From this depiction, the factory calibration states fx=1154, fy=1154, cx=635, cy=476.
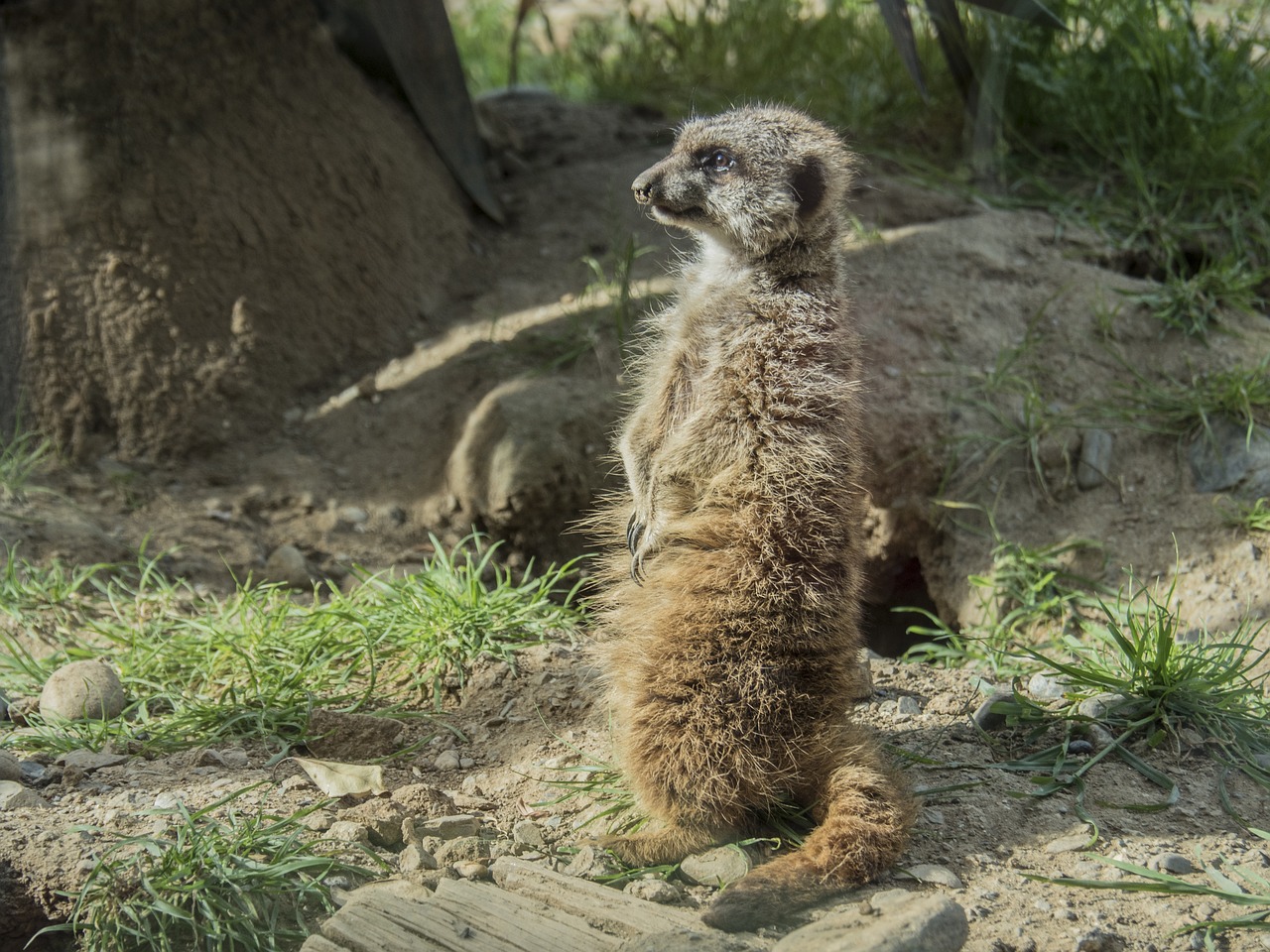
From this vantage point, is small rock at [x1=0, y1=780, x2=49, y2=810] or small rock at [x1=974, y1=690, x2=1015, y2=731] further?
small rock at [x1=974, y1=690, x2=1015, y2=731]

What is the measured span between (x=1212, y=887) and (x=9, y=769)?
257 cm

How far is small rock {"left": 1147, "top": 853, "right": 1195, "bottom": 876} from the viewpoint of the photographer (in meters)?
2.34

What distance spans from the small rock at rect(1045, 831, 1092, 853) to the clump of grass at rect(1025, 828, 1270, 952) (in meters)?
0.05

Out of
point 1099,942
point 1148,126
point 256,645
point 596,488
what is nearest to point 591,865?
point 1099,942

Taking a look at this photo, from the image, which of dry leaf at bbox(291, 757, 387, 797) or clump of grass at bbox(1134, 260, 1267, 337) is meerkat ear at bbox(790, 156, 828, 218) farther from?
clump of grass at bbox(1134, 260, 1267, 337)

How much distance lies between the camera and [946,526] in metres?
3.96

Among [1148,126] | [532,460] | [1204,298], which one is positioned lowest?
[532,460]

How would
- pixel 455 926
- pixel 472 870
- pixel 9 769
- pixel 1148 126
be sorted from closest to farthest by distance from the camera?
1. pixel 455 926
2. pixel 472 870
3. pixel 9 769
4. pixel 1148 126

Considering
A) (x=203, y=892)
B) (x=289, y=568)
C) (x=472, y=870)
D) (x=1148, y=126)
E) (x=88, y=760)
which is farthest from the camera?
(x=1148, y=126)

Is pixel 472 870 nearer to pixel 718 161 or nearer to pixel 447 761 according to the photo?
pixel 447 761

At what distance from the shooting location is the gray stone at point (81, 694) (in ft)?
9.64

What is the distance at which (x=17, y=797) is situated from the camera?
246cm

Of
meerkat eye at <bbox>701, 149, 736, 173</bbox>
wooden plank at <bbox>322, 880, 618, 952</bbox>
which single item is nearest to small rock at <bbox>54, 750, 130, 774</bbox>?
wooden plank at <bbox>322, 880, 618, 952</bbox>

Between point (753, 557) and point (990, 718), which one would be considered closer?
point (753, 557)
